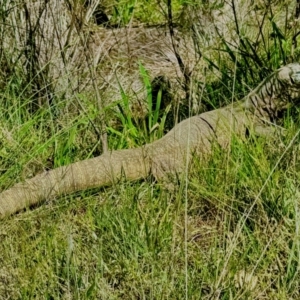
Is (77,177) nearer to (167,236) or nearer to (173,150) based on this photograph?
(173,150)

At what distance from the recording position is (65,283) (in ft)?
8.77

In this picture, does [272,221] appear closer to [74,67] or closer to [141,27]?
[74,67]

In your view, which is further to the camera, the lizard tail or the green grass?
the lizard tail

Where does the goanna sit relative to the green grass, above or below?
above

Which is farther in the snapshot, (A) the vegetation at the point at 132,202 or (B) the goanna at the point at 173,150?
(B) the goanna at the point at 173,150

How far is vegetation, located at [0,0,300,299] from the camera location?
2.68m

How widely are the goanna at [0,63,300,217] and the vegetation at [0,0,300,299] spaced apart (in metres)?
0.08

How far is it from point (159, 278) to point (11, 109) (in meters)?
1.84

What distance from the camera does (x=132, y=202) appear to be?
3205 millimetres

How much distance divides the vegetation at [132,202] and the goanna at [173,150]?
0.26 ft

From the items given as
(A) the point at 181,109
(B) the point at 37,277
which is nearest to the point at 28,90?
(A) the point at 181,109

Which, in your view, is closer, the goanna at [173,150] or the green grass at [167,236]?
the green grass at [167,236]

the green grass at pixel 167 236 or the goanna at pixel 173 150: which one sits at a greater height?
the goanna at pixel 173 150

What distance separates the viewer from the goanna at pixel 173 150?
3.40m
